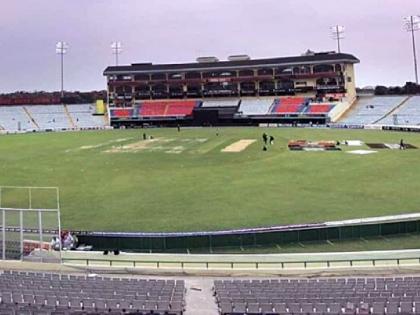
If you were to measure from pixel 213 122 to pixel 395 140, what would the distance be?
4286 centimetres

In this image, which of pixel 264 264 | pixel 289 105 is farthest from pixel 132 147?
pixel 289 105

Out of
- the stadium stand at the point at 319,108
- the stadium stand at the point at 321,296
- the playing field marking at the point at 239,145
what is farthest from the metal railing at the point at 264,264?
the stadium stand at the point at 319,108

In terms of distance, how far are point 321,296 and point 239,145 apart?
149 ft

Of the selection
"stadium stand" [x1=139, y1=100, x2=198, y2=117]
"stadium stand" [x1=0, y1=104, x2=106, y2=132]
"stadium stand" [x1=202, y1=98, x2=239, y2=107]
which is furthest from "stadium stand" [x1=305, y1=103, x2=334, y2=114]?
"stadium stand" [x1=0, y1=104, x2=106, y2=132]

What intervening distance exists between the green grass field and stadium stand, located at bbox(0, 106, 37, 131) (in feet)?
142

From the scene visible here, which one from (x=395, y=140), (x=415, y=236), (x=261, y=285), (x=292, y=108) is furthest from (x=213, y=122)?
(x=261, y=285)

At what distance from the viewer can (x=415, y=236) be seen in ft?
70.6

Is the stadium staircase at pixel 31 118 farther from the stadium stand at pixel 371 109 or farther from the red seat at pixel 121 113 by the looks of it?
the stadium stand at pixel 371 109

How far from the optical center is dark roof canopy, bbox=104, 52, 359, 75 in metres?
100

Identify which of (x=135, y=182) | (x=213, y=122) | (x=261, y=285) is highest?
(x=213, y=122)

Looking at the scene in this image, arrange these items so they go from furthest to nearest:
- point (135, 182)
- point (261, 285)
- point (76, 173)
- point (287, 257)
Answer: point (76, 173), point (135, 182), point (287, 257), point (261, 285)

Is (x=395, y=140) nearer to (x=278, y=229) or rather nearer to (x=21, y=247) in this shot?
(x=278, y=229)

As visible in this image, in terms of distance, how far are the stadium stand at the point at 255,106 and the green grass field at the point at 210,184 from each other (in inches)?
1585

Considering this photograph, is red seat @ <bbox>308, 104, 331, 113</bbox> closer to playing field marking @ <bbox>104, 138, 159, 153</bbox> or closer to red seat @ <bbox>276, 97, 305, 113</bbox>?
red seat @ <bbox>276, 97, 305, 113</bbox>
